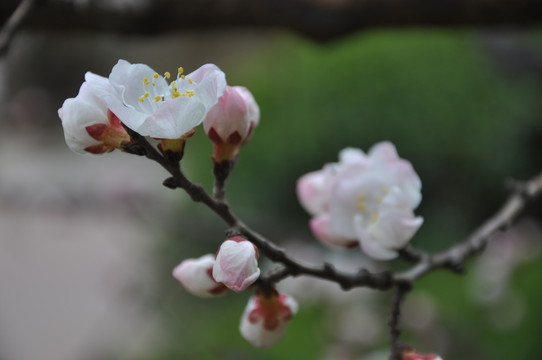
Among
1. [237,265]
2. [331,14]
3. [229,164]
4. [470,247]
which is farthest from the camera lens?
[331,14]

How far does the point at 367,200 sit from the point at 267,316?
6.0 inches

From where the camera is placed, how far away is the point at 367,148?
2.69m

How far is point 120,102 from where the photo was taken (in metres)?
0.37

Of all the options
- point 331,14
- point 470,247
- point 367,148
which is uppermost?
point 331,14

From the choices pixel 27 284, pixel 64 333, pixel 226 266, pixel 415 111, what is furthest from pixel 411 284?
pixel 27 284

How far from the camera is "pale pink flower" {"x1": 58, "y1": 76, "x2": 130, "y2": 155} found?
1.22 ft

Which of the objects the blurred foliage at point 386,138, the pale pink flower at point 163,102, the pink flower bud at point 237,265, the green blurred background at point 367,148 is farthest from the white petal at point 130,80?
the blurred foliage at point 386,138

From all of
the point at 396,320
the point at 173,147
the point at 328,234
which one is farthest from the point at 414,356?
the point at 173,147

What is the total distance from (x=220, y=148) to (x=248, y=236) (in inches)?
3.3

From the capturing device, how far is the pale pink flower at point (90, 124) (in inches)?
14.7

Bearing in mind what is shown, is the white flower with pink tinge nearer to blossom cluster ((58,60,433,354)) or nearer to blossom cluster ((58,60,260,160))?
blossom cluster ((58,60,433,354))

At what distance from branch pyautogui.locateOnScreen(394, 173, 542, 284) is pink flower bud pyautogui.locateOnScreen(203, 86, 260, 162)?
Answer: 181 mm

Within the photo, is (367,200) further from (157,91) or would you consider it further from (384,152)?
(157,91)

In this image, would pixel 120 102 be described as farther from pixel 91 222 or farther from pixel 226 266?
pixel 91 222
